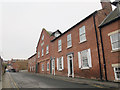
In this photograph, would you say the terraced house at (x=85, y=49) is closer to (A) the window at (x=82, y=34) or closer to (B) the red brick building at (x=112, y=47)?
(A) the window at (x=82, y=34)

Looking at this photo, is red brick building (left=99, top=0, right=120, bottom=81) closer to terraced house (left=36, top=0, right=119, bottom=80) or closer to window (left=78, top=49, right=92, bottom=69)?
terraced house (left=36, top=0, right=119, bottom=80)

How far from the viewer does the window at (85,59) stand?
37.1 feet

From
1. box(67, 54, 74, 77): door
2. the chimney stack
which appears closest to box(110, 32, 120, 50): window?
the chimney stack

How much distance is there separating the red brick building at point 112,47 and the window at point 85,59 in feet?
6.03

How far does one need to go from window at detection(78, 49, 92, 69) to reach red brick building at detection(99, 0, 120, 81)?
6.03 ft

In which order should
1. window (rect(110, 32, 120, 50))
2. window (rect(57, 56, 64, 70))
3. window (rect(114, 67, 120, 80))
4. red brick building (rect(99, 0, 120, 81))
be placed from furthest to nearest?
1. window (rect(57, 56, 64, 70))
2. window (rect(110, 32, 120, 50))
3. red brick building (rect(99, 0, 120, 81))
4. window (rect(114, 67, 120, 80))

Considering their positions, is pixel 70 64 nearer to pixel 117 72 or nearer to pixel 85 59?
pixel 85 59

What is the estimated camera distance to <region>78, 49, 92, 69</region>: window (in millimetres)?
11305

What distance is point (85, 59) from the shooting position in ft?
39.3

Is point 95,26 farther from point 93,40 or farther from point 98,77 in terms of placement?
point 98,77

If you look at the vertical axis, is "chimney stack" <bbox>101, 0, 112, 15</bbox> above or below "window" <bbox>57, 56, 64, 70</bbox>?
above

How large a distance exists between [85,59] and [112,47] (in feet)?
11.7

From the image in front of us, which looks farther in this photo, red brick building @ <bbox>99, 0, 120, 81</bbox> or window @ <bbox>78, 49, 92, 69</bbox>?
window @ <bbox>78, 49, 92, 69</bbox>

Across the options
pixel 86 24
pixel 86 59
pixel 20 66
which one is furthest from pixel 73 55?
pixel 20 66
